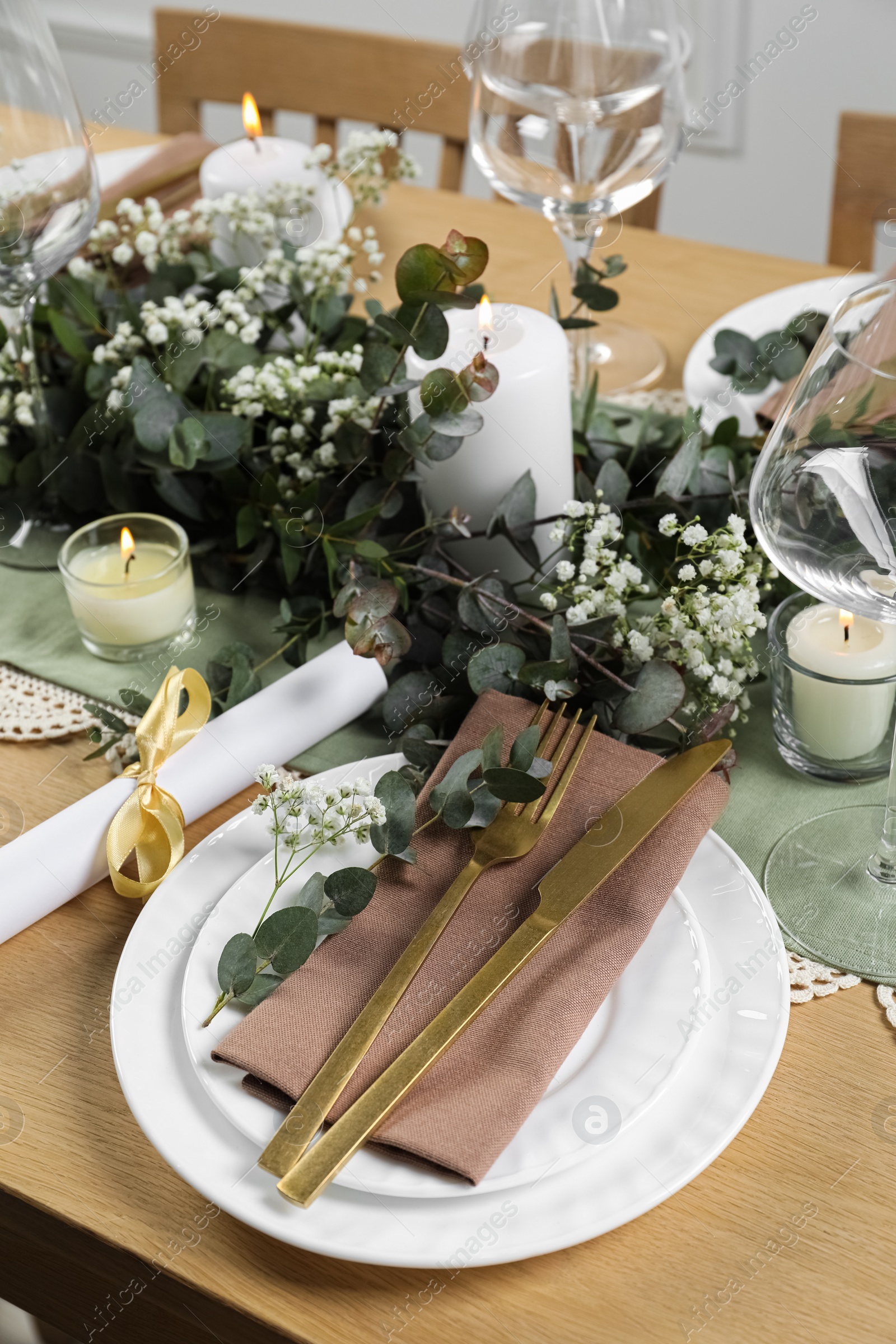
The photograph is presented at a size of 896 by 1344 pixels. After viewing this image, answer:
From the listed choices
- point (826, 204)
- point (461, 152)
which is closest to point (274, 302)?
point (461, 152)

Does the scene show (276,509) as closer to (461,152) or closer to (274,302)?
(274,302)

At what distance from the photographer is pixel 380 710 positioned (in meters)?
0.73

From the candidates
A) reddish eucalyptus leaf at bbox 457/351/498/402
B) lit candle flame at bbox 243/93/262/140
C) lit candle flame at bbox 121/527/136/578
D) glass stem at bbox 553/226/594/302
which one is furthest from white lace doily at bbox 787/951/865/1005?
lit candle flame at bbox 243/93/262/140

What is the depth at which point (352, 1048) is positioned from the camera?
500mm

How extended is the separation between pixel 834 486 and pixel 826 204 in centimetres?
232

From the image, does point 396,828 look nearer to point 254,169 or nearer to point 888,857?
point 888,857

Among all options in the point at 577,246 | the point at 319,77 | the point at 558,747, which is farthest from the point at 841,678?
the point at 319,77

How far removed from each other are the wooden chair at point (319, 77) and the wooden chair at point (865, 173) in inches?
8.7

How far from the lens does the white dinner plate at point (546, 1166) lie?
448mm

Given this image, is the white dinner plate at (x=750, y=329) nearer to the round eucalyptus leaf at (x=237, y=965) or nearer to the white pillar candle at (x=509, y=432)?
Answer: the white pillar candle at (x=509, y=432)

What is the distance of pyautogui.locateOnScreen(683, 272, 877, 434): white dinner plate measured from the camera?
93 cm

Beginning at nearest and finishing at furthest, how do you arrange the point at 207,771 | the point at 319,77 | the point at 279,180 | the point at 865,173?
the point at 207,771 < the point at 279,180 < the point at 865,173 < the point at 319,77

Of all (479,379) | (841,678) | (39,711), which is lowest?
(39,711)

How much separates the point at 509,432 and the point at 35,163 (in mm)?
374
